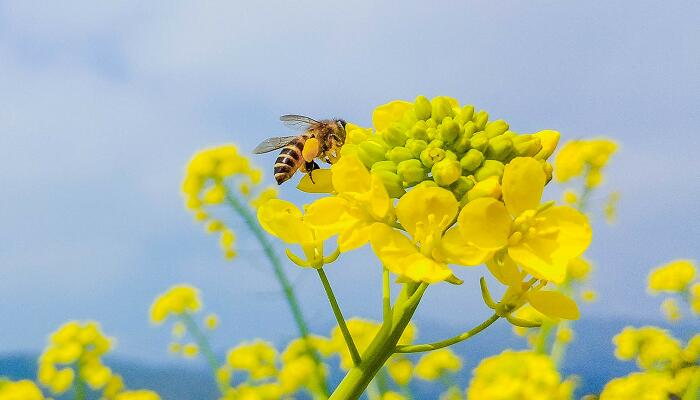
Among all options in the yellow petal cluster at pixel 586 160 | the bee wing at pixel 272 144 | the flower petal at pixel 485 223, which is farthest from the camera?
the yellow petal cluster at pixel 586 160

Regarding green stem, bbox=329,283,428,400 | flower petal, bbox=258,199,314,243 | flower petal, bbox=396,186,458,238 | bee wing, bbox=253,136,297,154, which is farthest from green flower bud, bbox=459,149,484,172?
bee wing, bbox=253,136,297,154

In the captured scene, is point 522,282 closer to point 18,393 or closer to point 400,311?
point 400,311

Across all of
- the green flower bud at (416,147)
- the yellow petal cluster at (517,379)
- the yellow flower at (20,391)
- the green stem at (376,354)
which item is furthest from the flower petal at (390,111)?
the yellow flower at (20,391)

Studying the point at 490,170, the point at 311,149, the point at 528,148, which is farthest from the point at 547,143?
the point at 311,149

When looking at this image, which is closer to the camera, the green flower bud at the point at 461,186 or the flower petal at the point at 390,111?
the green flower bud at the point at 461,186

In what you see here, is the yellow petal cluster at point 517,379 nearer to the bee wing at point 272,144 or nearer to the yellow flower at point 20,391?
the bee wing at point 272,144

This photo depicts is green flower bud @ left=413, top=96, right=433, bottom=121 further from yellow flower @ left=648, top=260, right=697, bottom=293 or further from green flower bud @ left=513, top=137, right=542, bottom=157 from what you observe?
yellow flower @ left=648, top=260, right=697, bottom=293

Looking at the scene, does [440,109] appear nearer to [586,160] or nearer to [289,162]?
[289,162]
